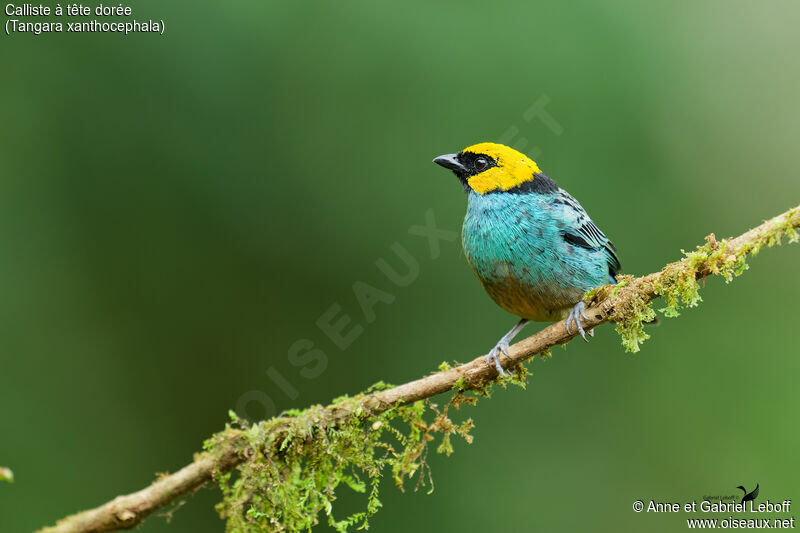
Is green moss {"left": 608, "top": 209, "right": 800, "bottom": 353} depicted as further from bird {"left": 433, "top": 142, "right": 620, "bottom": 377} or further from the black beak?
the black beak

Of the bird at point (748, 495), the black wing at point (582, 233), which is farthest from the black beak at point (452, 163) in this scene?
the bird at point (748, 495)

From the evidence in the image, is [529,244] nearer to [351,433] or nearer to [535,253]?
[535,253]

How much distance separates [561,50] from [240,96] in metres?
2.46

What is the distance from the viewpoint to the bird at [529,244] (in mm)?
3939

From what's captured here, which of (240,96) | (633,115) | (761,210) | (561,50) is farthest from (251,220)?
(761,210)

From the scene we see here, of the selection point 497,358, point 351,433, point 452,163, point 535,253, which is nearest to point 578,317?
point 497,358

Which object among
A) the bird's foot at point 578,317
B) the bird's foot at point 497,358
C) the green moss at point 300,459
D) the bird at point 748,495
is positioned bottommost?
the bird at point 748,495

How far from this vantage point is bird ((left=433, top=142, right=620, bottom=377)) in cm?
394

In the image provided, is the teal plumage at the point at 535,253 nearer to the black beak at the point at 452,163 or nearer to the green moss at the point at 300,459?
the black beak at the point at 452,163

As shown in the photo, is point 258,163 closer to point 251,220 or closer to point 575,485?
point 251,220

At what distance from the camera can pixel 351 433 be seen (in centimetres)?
347

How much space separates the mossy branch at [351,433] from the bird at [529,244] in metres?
0.31

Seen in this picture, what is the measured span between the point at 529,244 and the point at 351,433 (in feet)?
4.65

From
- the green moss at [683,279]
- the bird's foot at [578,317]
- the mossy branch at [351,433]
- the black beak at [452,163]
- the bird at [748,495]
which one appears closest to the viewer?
the green moss at [683,279]
